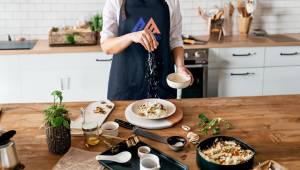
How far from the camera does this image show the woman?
7.75 feet

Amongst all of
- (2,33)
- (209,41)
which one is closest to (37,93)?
(2,33)

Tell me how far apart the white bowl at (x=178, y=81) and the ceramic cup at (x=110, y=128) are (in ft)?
1.27

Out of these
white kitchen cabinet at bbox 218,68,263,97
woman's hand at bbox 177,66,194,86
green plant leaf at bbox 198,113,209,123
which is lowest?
white kitchen cabinet at bbox 218,68,263,97

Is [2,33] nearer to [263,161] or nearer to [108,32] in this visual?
[108,32]

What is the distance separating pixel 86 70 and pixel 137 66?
130 cm

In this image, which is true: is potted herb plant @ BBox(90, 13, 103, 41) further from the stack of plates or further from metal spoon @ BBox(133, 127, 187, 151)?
Result: metal spoon @ BBox(133, 127, 187, 151)

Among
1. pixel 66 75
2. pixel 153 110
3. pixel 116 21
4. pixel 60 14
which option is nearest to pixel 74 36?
pixel 66 75

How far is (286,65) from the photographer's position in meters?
3.81

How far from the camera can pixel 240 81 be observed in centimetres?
380

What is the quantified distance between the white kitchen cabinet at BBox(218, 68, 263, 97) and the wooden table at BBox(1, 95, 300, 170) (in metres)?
1.60

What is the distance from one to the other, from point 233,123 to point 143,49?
0.86 m

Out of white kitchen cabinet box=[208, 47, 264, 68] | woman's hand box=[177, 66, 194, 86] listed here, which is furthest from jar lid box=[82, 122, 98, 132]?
white kitchen cabinet box=[208, 47, 264, 68]

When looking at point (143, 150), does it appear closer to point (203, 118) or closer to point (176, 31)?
point (203, 118)

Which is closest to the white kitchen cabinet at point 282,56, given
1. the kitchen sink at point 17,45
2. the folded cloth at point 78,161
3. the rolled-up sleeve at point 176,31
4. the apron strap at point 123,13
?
the rolled-up sleeve at point 176,31
